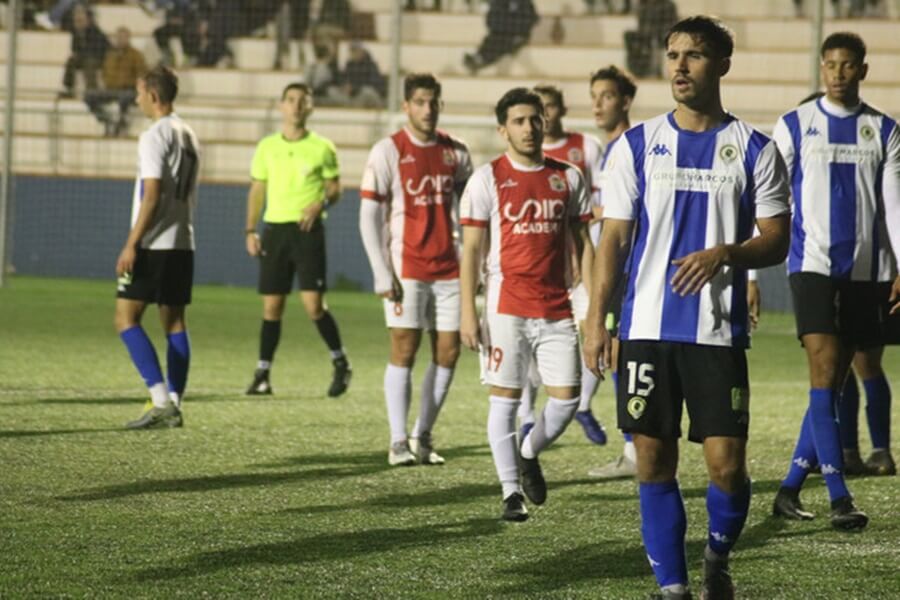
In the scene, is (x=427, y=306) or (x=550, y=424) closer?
(x=550, y=424)

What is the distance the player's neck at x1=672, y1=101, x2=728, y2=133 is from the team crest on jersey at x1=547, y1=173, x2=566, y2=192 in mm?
2061

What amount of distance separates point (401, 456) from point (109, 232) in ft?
40.3

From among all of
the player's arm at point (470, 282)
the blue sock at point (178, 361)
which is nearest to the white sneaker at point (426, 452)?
the player's arm at point (470, 282)

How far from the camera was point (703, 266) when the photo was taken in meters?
4.34

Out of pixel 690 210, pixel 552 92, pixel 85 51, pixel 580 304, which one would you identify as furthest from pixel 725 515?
pixel 85 51

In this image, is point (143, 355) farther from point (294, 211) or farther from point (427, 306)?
point (294, 211)

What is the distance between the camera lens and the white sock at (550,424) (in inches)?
251

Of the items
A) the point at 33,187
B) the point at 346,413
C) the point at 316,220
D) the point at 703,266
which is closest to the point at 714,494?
the point at 703,266

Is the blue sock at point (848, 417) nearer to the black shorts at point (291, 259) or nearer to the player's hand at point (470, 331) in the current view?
the player's hand at point (470, 331)

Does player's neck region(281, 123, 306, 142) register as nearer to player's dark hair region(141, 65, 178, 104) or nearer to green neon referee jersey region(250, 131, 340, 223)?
green neon referee jersey region(250, 131, 340, 223)

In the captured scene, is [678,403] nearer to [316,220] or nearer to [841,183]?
[841,183]

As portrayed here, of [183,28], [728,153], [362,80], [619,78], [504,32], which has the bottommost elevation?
[728,153]

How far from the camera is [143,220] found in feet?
28.0

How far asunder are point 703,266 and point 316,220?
675cm
